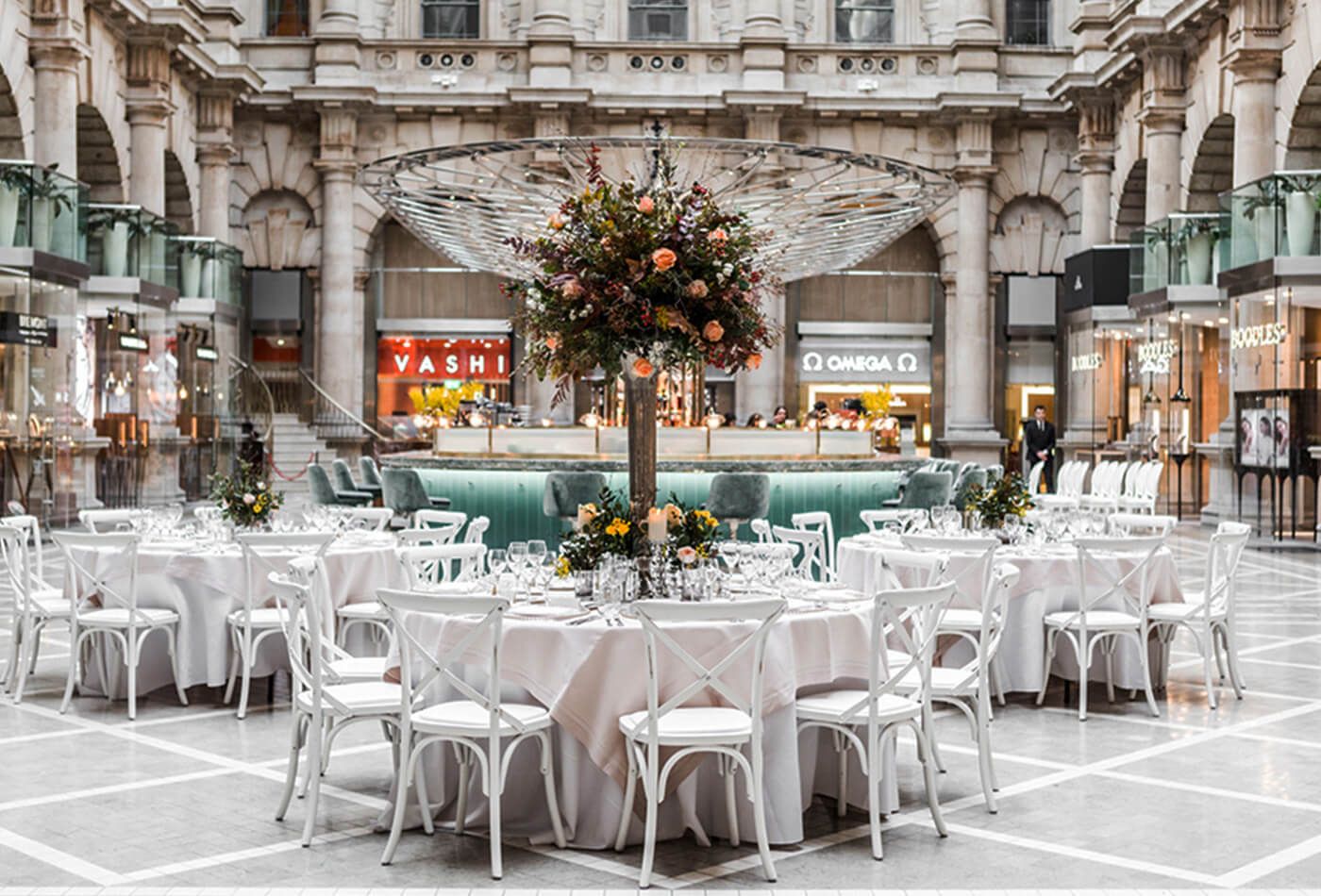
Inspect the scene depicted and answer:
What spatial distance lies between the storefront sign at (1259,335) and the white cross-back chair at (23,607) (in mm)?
13146

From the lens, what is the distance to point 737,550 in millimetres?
6629

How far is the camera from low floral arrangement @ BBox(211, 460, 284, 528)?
890cm

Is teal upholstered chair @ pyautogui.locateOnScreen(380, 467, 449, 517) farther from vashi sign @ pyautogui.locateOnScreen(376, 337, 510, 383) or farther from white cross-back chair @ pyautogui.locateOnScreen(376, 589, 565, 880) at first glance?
vashi sign @ pyautogui.locateOnScreen(376, 337, 510, 383)

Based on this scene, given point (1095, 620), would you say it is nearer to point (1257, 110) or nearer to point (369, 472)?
point (369, 472)

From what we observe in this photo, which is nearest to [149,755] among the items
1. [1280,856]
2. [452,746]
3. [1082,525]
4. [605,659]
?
[452,746]

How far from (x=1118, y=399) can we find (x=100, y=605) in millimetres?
17138

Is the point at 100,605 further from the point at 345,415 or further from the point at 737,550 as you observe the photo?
the point at 345,415

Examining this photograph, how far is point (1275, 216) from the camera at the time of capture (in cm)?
1691

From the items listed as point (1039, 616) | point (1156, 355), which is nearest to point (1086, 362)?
point (1156, 355)

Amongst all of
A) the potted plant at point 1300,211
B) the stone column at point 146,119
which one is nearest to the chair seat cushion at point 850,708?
the potted plant at point 1300,211

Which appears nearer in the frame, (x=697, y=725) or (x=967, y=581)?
(x=697, y=725)

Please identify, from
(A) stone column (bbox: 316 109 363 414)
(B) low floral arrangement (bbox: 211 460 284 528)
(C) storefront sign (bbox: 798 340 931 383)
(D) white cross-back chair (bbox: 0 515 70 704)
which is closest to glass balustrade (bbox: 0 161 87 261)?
(A) stone column (bbox: 316 109 363 414)

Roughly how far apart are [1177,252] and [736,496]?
9305mm

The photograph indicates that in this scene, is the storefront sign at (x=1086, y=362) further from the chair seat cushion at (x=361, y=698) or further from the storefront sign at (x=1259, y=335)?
the chair seat cushion at (x=361, y=698)
